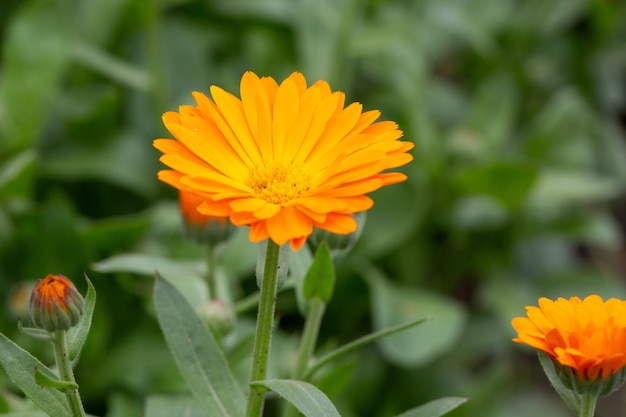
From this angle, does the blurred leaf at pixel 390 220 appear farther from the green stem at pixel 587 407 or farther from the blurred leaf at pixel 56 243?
the green stem at pixel 587 407

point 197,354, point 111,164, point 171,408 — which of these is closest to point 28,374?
point 197,354

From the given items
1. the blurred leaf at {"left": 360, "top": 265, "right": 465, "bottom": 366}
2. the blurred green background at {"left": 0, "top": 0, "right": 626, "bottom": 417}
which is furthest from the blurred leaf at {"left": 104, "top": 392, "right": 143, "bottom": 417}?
the blurred leaf at {"left": 360, "top": 265, "right": 465, "bottom": 366}

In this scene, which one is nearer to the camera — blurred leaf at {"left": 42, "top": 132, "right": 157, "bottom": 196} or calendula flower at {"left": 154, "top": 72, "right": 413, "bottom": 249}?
calendula flower at {"left": 154, "top": 72, "right": 413, "bottom": 249}

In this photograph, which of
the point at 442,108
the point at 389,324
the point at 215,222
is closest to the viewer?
the point at 215,222

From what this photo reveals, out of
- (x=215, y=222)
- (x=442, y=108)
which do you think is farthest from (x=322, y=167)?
(x=442, y=108)

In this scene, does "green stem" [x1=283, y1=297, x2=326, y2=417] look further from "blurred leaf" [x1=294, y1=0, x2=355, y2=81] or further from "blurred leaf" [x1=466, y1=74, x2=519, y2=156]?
"blurred leaf" [x1=466, y1=74, x2=519, y2=156]

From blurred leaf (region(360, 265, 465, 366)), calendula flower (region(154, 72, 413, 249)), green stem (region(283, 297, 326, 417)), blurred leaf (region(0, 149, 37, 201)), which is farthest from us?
blurred leaf (region(360, 265, 465, 366))

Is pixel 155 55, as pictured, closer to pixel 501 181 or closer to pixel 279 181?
pixel 501 181

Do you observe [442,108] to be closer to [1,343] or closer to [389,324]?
[389,324]
